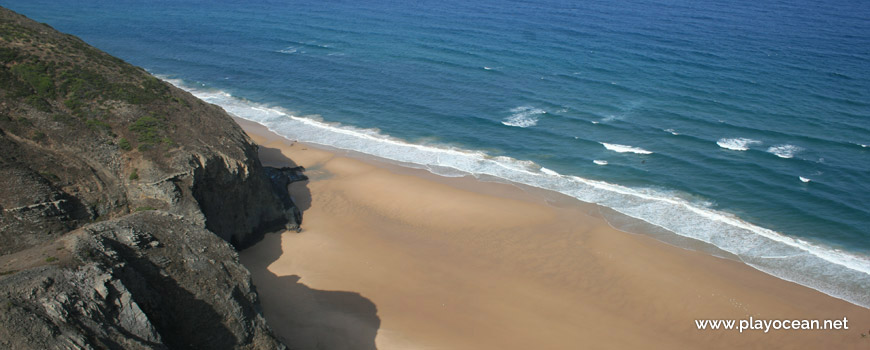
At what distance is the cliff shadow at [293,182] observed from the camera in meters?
31.2

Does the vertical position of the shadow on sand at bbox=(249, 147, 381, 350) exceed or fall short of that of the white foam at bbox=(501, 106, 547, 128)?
it falls short

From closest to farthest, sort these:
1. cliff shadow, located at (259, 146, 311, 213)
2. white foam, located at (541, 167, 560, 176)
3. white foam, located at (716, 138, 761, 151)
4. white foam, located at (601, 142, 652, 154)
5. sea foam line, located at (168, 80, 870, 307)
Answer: sea foam line, located at (168, 80, 870, 307), cliff shadow, located at (259, 146, 311, 213), white foam, located at (541, 167, 560, 176), white foam, located at (716, 138, 761, 151), white foam, located at (601, 142, 652, 154)

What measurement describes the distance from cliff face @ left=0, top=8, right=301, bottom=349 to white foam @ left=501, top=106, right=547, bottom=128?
21291 mm

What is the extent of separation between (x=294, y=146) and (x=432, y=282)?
19953 mm

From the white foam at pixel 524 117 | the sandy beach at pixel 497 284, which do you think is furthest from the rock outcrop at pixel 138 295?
the white foam at pixel 524 117

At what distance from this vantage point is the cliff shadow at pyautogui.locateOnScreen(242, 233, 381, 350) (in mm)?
20469

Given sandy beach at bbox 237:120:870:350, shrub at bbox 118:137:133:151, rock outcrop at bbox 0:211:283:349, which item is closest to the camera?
rock outcrop at bbox 0:211:283:349

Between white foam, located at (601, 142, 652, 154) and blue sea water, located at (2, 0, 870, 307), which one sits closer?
blue sea water, located at (2, 0, 870, 307)

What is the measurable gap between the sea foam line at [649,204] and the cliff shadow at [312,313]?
1588cm

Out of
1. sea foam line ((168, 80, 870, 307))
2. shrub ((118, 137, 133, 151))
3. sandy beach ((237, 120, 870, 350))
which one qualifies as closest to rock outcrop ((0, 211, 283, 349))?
sandy beach ((237, 120, 870, 350))

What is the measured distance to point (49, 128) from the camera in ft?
76.2

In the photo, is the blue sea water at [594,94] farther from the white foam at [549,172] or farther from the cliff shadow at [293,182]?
the cliff shadow at [293,182]

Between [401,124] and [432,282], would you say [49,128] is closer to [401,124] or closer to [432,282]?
[432,282]

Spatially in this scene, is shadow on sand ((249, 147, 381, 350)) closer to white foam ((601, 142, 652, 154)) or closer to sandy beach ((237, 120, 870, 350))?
sandy beach ((237, 120, 870, 350))
